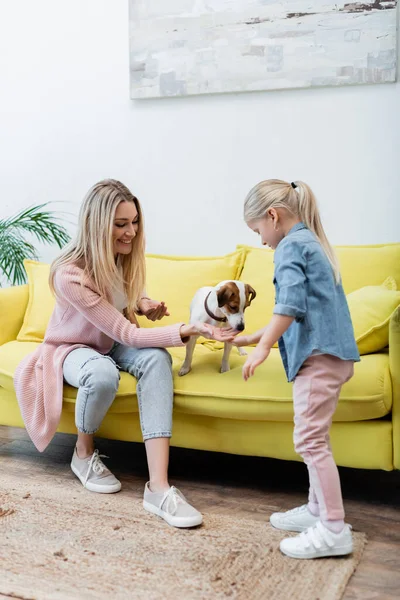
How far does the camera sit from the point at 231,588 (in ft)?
5.58

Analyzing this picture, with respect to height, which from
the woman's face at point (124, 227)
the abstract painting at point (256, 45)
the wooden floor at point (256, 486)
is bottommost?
the wooden floor at point (256, 486)

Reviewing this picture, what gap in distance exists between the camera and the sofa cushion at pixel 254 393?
2074mm

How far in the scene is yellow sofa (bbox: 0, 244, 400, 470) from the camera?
2105 mm

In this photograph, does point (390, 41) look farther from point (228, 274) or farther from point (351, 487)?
point (351, 487)

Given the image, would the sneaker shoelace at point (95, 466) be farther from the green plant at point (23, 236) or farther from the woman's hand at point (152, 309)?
the green plant at point (23, 236)

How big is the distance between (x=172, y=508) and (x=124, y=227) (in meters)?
0.91

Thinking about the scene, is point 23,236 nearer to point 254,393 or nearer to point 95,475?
point 95,475

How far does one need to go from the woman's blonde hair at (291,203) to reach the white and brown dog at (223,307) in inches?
12.4

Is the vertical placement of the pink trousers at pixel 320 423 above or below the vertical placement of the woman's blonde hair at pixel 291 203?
below

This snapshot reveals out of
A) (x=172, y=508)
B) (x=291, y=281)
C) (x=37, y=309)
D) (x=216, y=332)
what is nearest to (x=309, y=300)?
(x=291, y=281)

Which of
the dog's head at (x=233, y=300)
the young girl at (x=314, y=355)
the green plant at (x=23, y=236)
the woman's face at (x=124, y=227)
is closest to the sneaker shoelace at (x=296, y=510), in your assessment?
the young girl at (x=314, y=355)

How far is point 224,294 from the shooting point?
2.19 metres

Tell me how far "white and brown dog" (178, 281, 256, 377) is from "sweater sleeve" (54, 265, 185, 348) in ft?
0.33

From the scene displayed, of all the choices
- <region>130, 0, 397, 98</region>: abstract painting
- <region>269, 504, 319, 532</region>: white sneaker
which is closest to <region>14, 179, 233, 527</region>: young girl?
<region>269, 504, 319, 532</region>: white sneaker
